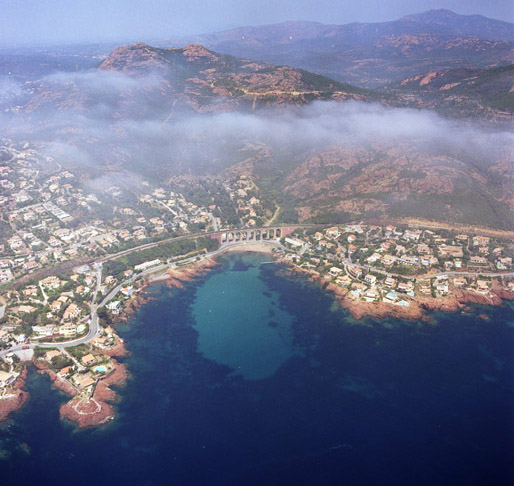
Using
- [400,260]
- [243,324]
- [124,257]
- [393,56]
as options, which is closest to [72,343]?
[243,324]

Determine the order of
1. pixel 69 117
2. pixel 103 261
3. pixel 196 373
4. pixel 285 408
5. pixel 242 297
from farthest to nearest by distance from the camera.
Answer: pixel 69 117, pixel 103 261, pixel 242 297, pixel 196 373, pixel 285 408

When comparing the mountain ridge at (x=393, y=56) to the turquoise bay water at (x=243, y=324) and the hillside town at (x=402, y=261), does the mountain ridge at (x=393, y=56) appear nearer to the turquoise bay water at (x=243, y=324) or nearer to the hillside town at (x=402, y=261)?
the hillside town at (x=402, y=261)

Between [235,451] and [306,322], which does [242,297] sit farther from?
[235,451]

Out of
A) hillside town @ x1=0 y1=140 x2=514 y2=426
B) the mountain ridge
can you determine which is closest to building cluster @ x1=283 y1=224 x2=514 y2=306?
hillside town @ x1=0 y1=140 x2=514 y2=426

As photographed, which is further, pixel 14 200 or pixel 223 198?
pixel 223 198

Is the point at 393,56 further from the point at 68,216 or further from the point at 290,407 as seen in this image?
the point at 290,407

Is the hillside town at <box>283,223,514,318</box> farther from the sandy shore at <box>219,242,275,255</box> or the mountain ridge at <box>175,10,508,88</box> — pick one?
the mountain ridge at <box>175,10,508,88</box>

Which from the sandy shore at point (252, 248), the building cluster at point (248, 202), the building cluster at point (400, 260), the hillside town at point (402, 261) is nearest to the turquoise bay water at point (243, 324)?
the sandy shore at point (252, 248)

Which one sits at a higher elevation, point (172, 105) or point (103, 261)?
point (172, 105)

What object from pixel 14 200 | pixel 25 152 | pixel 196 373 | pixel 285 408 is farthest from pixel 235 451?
pixel 25 152
